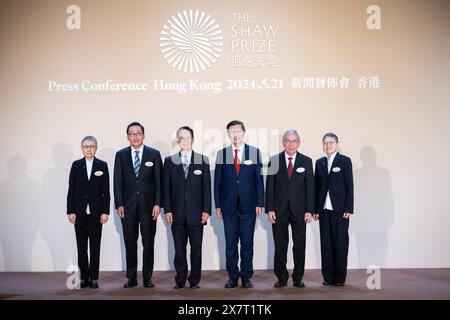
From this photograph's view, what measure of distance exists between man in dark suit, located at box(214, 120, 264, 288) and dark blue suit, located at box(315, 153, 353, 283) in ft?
2.09

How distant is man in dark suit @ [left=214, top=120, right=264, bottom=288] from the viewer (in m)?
5.32

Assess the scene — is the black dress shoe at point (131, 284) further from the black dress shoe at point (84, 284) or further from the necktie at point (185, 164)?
the necktie at point (185, 164)

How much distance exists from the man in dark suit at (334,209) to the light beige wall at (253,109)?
3.01ft

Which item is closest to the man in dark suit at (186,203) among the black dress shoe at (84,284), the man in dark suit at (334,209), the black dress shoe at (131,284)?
the black dress shoe at (131,284)

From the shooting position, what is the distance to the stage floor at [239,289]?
501cm

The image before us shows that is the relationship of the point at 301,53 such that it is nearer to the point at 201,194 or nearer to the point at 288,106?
the point at 288,106

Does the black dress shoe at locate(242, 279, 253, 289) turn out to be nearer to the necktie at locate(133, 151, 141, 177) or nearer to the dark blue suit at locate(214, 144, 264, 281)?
the dark blue suit at locate(214, 144, 264, 281)

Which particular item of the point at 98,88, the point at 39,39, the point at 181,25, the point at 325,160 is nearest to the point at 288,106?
the point at 325,160

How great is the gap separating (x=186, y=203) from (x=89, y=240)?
1043mm

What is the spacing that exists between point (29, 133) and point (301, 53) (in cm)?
326

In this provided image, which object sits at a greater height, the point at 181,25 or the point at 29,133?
the point at 181,25

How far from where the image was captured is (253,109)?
6.34 m

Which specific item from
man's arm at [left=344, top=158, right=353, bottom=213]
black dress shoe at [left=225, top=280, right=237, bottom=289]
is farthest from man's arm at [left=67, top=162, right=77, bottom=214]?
man's arm at [left=344, top=158, right=353, bottom=213]

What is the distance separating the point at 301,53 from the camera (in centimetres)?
634
